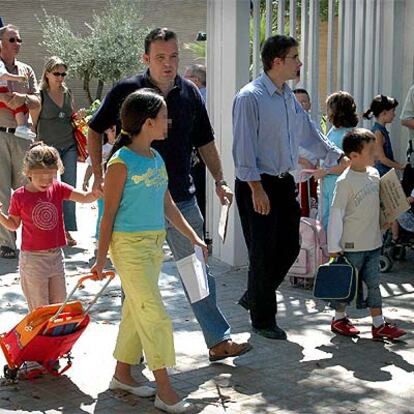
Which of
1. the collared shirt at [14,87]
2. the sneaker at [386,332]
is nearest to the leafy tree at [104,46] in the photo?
the collared shirt at [14,87]

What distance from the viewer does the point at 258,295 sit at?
6688mm

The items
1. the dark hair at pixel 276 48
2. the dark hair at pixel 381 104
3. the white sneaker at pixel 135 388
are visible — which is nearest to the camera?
the white sneaker at pixel 135 388

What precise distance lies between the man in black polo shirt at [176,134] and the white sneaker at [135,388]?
708 millimetres

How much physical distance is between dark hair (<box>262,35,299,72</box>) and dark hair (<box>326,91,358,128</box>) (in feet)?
5.74

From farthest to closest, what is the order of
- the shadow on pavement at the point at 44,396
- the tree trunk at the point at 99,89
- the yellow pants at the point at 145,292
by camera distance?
1. the tree trunk at the point at 99,89
2. the shadow on pavement at the point at 44,396
3. the yellow pants at the point at 145,292

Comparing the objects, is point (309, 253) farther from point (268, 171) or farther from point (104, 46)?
point (104, 46)

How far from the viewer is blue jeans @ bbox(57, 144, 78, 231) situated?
10.6 meters

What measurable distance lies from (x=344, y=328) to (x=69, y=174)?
4.80m

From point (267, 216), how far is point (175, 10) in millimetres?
29408

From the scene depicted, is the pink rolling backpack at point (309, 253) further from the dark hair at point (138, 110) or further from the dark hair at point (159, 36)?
the dark hair at point (138, 110)

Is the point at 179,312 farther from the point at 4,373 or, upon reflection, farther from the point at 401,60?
the point at 401,60

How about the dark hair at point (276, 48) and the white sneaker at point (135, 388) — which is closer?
the white sneaker at point (135, 388)

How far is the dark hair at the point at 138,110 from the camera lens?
5.25 meters

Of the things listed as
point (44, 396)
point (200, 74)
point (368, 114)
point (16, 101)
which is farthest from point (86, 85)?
point (44, 396)
